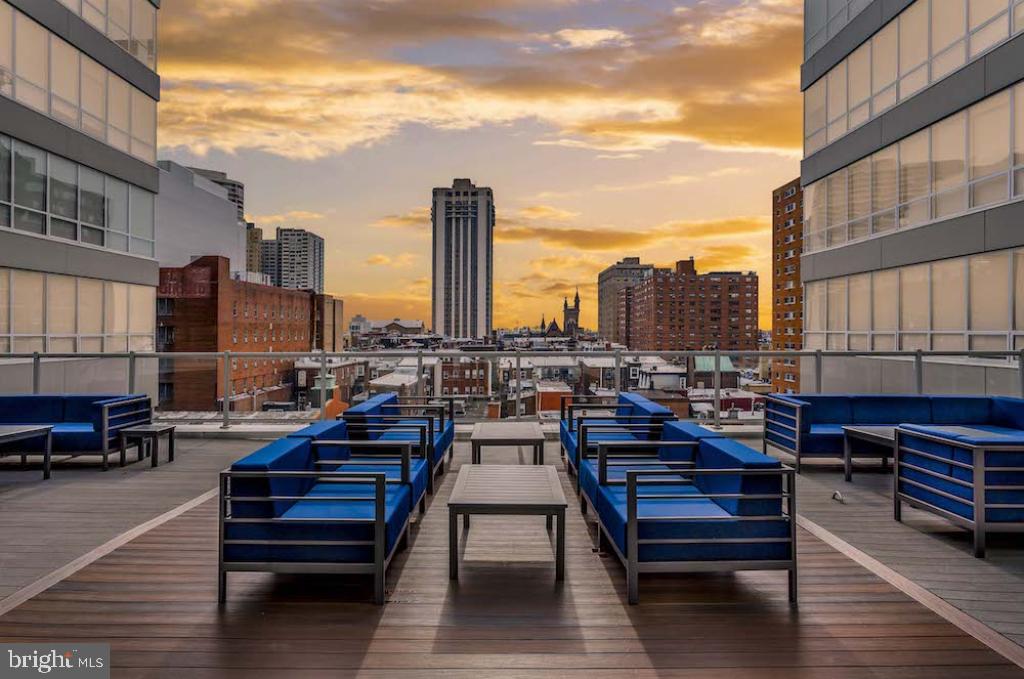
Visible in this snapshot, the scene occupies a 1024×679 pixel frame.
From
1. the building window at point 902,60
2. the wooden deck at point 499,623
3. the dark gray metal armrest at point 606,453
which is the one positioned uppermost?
the building window at point 902,60

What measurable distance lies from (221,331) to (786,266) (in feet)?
241

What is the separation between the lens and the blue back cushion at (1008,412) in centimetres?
618

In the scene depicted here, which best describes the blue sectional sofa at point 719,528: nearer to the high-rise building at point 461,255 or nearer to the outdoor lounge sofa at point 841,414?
the outdoor lounge sofa at point 841,414

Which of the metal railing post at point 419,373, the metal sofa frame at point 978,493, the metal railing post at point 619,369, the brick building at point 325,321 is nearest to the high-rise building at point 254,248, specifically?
the brick building at point 325,321

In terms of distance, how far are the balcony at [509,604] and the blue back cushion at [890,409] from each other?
1615mm

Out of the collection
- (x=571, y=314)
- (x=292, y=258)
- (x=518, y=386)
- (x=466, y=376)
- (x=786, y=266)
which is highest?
(x=292, y=258)

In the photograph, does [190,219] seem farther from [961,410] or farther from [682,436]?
[961,410]

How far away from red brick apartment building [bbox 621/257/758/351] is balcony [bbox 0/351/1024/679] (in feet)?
354

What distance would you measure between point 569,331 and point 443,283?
27.9 metres

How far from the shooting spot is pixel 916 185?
11906 millimetres

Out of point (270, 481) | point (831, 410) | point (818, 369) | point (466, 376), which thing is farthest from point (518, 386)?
point (270, 481)

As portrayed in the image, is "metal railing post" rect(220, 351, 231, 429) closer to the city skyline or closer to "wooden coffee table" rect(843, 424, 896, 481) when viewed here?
"wooden coffee table" rect(843, 424, 896, 481)

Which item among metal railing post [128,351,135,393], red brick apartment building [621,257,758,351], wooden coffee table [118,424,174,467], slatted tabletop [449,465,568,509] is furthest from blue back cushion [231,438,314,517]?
red brick apartment building [621,257,758,351]

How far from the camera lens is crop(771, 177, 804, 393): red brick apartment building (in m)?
77.9
